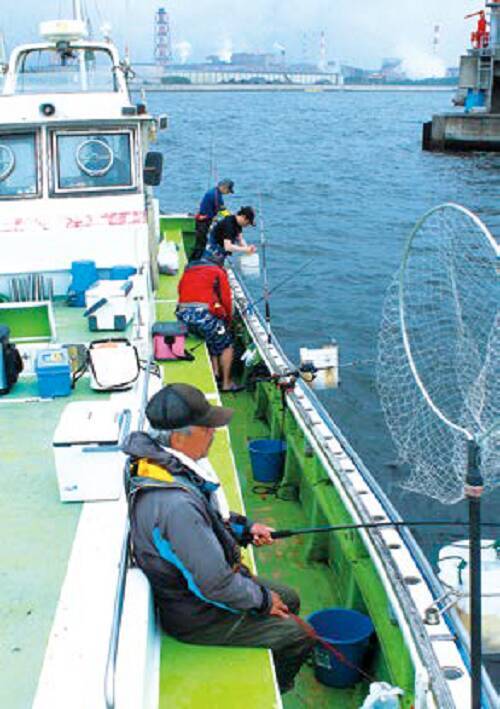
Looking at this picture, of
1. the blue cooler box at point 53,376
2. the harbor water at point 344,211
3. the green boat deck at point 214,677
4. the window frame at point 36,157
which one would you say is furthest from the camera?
the harbor water at point 344,211

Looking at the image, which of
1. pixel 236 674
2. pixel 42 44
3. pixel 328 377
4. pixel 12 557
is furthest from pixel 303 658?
pixel 42 44

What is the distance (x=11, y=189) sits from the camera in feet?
29.2

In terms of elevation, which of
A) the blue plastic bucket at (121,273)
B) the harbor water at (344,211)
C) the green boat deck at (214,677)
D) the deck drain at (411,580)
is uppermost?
the blue plastic bucket at (121,273)

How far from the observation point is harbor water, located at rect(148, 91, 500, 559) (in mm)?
12438

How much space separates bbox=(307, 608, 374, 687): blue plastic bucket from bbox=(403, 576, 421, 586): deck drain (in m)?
0.52

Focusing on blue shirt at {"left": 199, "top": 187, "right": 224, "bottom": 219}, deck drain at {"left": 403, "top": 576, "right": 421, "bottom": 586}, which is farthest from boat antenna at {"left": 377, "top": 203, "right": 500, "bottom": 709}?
blue shirt at {"left": 199, "top": 187, "right": 224, "bottom": 219}

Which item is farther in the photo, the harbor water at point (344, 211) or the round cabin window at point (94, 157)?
the harbor water at point (344, 211)

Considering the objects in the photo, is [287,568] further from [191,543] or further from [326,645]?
[191,543]

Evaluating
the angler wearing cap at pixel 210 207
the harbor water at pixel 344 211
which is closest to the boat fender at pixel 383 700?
the harbor water at pixel 344 211

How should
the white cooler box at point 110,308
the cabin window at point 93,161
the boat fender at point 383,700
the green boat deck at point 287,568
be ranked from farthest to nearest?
the cabin window at point 93,161 → the white cooler box at point 110,308 → the boat fender at point 383,700 → the green boat deck at point 287,568

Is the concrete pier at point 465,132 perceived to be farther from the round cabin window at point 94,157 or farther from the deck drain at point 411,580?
the deck drain at point 411,580

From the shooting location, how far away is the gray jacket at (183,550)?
3615mm

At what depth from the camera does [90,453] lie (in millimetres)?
4770

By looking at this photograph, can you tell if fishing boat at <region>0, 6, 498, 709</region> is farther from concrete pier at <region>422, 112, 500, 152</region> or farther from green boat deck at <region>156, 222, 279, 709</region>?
concrete pier at <region>422, 112, 500, 152</region>
